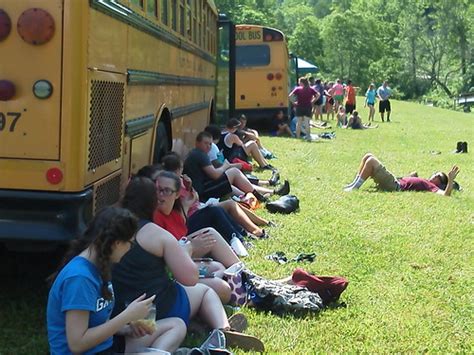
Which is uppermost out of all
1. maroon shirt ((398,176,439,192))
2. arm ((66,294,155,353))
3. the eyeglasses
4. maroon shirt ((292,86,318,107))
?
maroon shirt ((292,86,318,107))

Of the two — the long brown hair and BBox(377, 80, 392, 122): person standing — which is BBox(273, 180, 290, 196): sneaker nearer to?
the long brown hair

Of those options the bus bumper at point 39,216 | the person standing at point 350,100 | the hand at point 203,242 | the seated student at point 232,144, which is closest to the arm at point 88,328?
the bus bumper at point 39,216

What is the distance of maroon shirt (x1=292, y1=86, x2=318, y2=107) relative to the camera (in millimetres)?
18047

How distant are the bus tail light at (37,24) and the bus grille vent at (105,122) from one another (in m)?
0.42

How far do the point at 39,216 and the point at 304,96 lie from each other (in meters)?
14.3

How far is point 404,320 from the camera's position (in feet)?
16.3

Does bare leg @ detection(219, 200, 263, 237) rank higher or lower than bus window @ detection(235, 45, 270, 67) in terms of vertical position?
lower

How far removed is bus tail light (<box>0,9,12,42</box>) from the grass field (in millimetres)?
1825

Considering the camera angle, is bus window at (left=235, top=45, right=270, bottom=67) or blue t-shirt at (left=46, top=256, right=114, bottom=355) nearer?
blue t-shirt at (left=46, top=256, right=114, bottom=355)

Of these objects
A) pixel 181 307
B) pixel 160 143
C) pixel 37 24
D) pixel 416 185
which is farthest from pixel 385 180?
pixel 37 24

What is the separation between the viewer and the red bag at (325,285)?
205 inches

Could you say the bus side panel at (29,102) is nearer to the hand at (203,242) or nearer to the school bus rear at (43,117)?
the school bus rear at (43,117)

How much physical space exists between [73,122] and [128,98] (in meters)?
1.13

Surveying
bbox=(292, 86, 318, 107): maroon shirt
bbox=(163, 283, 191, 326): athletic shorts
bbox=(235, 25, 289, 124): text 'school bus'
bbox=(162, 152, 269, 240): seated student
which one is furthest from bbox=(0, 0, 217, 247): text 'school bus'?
bbox=(235, 25, 289, 124): text 'school bus'
